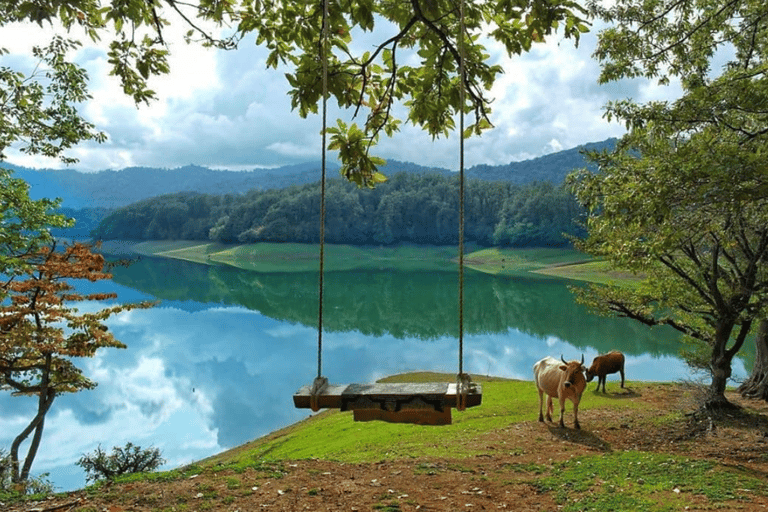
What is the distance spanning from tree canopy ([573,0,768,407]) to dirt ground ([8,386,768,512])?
Result: 232 cm

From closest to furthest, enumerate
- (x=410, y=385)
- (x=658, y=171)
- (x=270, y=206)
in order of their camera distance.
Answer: (x=410, y=385), (x=658, y=171), (x=270, y=206)

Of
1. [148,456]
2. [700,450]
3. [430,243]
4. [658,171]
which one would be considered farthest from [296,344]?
[430,243]

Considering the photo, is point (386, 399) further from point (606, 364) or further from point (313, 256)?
point (313, 256)

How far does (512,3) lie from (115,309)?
1592 cm

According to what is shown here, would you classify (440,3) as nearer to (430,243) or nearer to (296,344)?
(296,344)

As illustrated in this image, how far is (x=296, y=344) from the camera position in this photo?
49.3 metres

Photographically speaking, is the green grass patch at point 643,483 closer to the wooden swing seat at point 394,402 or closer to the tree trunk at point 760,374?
the wooden swing seat at point 394,402

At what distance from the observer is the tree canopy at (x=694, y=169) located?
772 cm

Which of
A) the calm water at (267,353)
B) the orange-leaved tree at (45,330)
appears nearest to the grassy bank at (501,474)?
the calm water at (267,353)

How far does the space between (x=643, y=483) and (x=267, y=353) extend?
4065 centimetres

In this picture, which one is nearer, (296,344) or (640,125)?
(640,125)

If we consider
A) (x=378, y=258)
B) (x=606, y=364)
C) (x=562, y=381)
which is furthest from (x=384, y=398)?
(x=378, y=258)

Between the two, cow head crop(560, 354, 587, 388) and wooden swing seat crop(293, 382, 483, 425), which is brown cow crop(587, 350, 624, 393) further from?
wooden swing seat crop(293, 382, 483, 425)

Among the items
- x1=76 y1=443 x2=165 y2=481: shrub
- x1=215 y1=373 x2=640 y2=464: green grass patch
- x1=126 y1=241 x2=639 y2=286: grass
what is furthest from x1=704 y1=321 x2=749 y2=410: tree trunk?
x1=126 y1=241 x2=639 y2=286: grass
